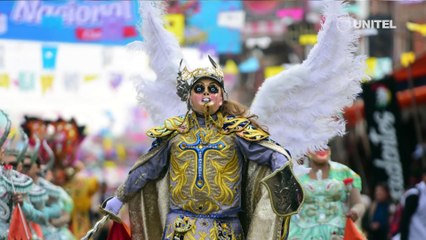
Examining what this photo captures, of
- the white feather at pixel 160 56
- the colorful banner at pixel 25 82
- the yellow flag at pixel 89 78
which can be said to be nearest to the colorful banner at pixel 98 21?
the colorful banner at pixel 25 82

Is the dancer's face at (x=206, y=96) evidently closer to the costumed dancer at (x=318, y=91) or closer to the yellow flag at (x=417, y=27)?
the costumed dancer at (x=318, y=91)

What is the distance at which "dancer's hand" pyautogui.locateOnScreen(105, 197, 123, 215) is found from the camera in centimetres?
939

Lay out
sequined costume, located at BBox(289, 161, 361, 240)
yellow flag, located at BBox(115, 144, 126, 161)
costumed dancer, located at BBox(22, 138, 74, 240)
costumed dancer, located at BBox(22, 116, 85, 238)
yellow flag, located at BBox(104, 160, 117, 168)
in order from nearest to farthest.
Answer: sequined costume, located at BBox(289, 161, 361, 240)
costumed dancer, located at BBox(22, 138, 74, 240)
costumed dancer, located at BBox(22, 116, 85, 238)
yellow flag, located at BBox(104, 160, 117, 168)
yellow flag, located at BBox(115, 144, 126, 161)

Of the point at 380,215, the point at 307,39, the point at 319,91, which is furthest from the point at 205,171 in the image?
the point at 307,39

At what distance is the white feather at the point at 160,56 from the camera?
11.3 m

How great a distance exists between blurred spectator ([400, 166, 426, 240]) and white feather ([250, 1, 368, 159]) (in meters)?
3.18

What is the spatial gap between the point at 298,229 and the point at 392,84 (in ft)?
30.3

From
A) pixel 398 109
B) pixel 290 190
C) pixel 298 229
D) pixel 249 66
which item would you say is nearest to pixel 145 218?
pixel 290 190

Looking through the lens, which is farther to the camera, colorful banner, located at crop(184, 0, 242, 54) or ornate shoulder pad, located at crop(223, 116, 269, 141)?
colorful banner, located at crop(184, 0, 242, 54)

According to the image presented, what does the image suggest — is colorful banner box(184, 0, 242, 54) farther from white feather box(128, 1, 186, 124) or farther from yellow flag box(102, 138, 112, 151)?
yellow flag box(102, 138, 112, 151)

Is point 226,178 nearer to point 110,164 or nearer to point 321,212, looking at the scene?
point 321,212

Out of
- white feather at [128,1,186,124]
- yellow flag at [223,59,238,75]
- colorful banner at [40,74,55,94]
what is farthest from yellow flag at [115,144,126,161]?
white feather at [128,1,186,124]

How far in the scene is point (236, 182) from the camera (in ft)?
30.6

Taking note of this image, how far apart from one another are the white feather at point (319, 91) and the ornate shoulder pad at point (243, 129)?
3.36 feet
